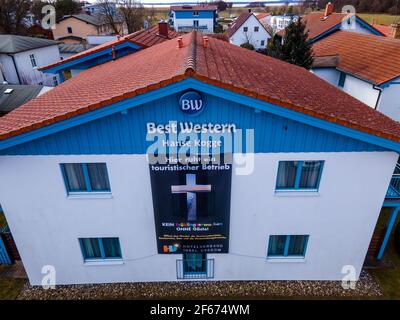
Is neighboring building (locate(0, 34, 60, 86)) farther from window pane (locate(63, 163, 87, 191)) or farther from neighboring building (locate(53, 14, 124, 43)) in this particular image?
window pane (locate(63, 163, 87, 191))

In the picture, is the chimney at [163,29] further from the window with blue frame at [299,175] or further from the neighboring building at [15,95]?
the window with blue frame at [299,175]

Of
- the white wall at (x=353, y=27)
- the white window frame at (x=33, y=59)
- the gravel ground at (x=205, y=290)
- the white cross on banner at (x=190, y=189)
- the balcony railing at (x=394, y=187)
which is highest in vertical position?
the white wall at (x=353, y=27)

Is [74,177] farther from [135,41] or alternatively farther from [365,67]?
[365,67]

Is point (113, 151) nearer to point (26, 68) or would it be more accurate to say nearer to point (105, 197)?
point (105, 197)

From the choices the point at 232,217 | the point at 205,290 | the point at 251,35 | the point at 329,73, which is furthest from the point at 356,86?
the point at 251,35

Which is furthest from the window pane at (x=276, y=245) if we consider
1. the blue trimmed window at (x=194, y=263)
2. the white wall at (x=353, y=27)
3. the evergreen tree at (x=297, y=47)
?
the white wall at (x=353, y=27)

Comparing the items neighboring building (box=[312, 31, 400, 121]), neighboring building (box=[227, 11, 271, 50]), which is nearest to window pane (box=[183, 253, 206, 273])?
neighboring building (box=[312, 31, 400, 121])
